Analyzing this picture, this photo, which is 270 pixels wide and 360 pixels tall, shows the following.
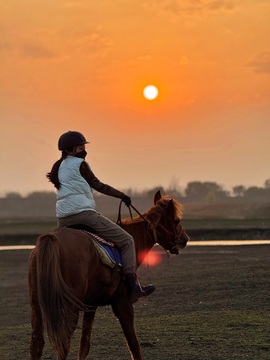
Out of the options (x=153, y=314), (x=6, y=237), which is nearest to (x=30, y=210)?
(x=6, y=237)

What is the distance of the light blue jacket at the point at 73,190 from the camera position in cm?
940

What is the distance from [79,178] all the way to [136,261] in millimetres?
1630

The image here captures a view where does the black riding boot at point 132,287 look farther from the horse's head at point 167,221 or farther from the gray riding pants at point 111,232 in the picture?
the horse's head at point 167,221

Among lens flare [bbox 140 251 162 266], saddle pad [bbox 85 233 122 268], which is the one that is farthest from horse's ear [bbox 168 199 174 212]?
lens flare [bbox 140 251 162 266]

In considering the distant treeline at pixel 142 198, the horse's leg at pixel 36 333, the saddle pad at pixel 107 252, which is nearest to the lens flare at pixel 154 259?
the saddle pad at pixel 107 252

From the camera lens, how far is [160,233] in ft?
36.5

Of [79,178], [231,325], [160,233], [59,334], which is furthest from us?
[231,325]

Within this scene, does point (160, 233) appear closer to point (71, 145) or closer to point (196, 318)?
point (71, 145)

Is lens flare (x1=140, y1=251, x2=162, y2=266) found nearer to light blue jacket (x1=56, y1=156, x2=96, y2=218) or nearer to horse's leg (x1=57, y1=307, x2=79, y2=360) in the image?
light blue jacket (x1=56, y1=156, x2=96, y2=218)

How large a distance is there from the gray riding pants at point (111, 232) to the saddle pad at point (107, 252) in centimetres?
9

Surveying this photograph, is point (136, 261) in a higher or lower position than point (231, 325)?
higher

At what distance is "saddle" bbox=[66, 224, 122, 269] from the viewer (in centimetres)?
920

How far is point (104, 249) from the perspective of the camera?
931 centimetres

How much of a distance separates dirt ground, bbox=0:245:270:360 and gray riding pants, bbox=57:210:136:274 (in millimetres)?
2073
